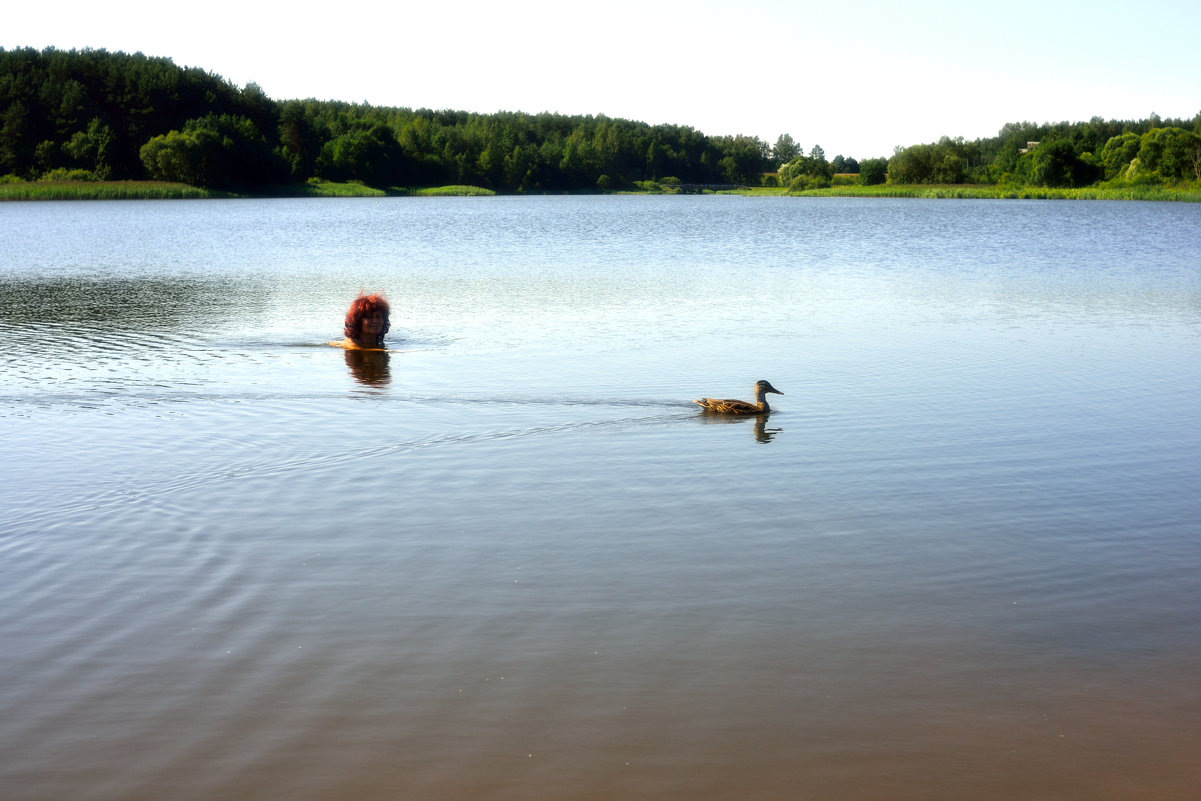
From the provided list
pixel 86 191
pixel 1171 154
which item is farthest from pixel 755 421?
pixel 1171 154

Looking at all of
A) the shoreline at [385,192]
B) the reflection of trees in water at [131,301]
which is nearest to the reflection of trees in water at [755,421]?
the reflection of trees in water at [131,301]

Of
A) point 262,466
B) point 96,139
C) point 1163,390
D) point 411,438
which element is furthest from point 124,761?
point 96,139

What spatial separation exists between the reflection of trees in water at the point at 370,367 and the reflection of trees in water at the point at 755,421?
549 cm

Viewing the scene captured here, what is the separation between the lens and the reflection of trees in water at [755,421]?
1366cm

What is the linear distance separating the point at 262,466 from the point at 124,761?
20.9 feet

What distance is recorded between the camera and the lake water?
608 centimetres

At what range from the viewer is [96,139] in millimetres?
124312

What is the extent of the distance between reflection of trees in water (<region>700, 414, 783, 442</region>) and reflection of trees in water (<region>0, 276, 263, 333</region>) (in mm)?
13478

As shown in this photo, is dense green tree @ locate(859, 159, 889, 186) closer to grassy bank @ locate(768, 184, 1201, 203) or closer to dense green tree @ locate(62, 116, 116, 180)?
grassy bank @ locate(768, 184, 1201, 203)

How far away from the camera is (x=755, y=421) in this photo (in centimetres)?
1433

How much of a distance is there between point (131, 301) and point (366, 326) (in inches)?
444

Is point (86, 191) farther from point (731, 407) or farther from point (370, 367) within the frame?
point (731, 407)

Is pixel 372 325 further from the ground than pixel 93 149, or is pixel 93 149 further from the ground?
pixel 93 149

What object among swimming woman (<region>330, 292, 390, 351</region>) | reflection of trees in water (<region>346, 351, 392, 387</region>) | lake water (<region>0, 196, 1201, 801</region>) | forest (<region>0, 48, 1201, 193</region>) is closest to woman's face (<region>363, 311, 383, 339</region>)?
swimming woman (<region>330, 292, 390, 351</region>)
